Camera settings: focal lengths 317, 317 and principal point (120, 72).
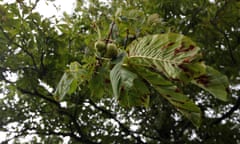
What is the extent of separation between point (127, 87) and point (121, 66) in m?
0.07

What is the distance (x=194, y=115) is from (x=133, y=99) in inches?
9.2

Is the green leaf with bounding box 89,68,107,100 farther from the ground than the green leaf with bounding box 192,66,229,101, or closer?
closer

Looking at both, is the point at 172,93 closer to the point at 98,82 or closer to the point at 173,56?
the point at 173,56

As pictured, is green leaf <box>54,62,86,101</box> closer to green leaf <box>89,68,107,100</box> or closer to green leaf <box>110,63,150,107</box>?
green leaf <box>89,68,107,100</box>

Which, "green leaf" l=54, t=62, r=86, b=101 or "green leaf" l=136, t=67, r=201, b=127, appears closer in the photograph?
"green leaf" l=136, t=67, r=201, b=127

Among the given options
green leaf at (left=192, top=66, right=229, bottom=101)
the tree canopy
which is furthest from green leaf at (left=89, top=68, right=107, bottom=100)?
green leaf at (left=192, top=66, right=229, bottom=101)

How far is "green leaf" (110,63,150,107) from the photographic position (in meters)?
0.83

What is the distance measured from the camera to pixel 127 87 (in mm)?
832

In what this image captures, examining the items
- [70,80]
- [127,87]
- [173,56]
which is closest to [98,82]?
[70,80]

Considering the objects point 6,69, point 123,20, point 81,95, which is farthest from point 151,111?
point 123,20

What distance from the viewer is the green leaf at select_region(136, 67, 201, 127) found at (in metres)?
0.86

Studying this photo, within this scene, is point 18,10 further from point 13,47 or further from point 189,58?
point 189,58

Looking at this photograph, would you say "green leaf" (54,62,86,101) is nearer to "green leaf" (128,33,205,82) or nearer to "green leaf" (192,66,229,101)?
"green leaf" (128,33,205,82)

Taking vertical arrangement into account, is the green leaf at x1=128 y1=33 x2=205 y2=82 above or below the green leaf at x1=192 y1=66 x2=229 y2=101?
above
